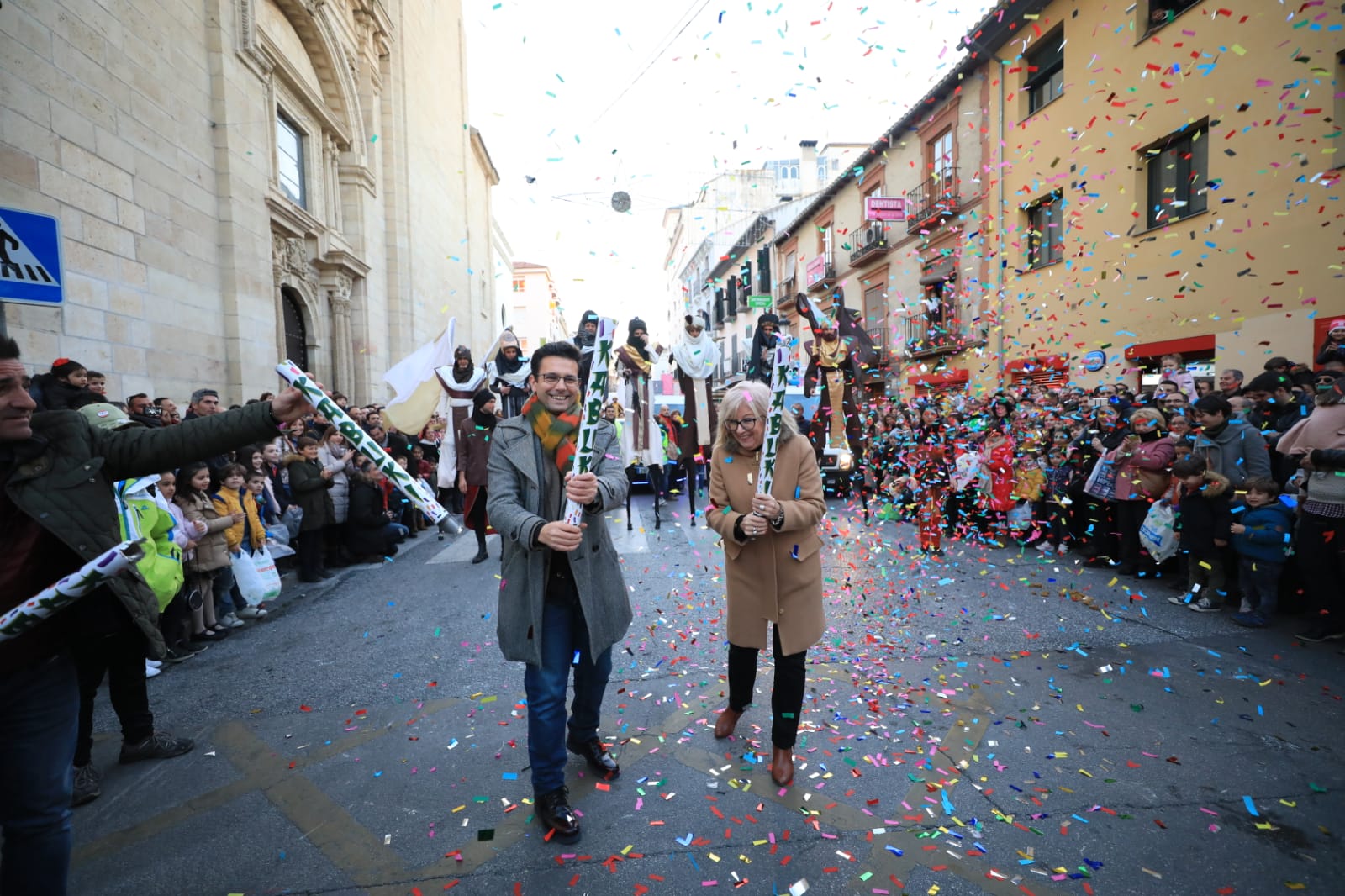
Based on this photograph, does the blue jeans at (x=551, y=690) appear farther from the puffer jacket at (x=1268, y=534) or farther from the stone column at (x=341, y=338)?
the stone column at (x=341, y=338)

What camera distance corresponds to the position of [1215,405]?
5766mm

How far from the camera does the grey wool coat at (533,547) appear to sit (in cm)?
263

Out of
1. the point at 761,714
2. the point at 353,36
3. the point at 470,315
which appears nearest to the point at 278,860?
the point at 761,714

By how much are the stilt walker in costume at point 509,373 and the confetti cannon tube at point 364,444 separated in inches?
217

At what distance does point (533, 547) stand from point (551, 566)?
0.26m

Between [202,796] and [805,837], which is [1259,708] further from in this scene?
[202,796]

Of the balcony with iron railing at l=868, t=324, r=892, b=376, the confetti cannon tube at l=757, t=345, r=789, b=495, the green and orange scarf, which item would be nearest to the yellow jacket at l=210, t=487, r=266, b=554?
the green and orange scarf

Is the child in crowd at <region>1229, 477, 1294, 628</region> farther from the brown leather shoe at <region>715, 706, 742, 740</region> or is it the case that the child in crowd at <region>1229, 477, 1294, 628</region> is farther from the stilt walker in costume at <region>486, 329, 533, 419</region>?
the stilt walker in costume at <region>486, 329, 533, 419</region>

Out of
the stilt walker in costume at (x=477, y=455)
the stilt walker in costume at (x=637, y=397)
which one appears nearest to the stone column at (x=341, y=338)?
the stilt walker in costume at (x=477, y=455)

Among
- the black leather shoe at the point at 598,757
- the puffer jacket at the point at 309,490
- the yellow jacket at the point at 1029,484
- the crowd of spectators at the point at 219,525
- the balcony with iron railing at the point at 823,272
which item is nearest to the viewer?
the black leather shoe at the point at 598,757

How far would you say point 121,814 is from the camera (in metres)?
2.92

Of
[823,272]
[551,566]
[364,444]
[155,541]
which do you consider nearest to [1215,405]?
[551,566]

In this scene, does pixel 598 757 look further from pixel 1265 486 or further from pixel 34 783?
pixel 1265 486

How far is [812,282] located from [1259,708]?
Answer: 24557mm
